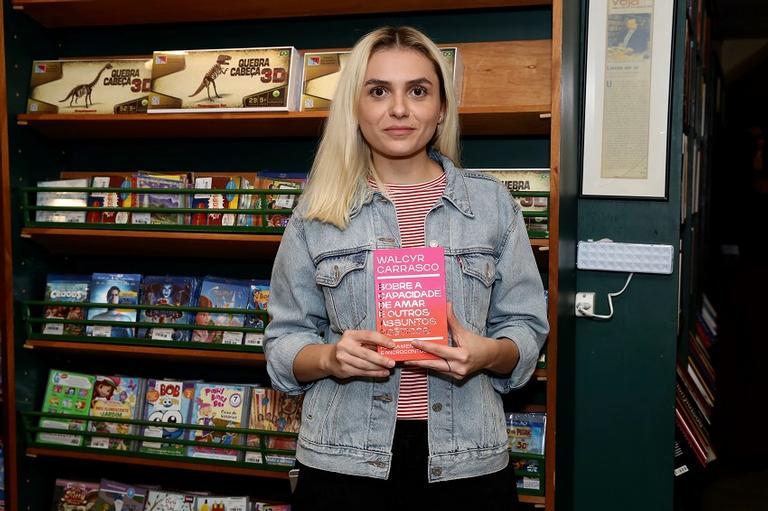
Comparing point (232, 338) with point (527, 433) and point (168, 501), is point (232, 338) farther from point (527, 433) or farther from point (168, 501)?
point (527, 433)

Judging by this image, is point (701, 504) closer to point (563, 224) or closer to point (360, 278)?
point (563, 224)

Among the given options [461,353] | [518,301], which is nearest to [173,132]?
[518,301]

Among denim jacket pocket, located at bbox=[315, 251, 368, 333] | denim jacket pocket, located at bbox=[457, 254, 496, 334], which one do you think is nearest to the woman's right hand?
denim jacket pocket, located at bbox=[315, 251, 368, 333]

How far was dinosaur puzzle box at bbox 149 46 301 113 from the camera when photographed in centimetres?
254

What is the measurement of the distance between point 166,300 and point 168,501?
781 mm

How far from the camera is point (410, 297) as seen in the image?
1.39m

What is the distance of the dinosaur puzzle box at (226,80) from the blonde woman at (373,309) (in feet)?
3.26

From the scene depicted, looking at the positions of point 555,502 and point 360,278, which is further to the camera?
point 555,502

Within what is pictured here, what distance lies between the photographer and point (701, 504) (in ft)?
11.5

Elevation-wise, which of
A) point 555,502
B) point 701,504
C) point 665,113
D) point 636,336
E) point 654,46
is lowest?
point 701,504

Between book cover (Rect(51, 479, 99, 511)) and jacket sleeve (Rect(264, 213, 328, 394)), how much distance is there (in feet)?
5.65

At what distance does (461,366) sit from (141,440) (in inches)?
69.1

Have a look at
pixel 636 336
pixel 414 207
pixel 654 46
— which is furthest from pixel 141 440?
pixel 654 46

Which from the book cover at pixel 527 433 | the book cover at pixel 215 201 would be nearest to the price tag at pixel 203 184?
the book cover at pixel 215 201
